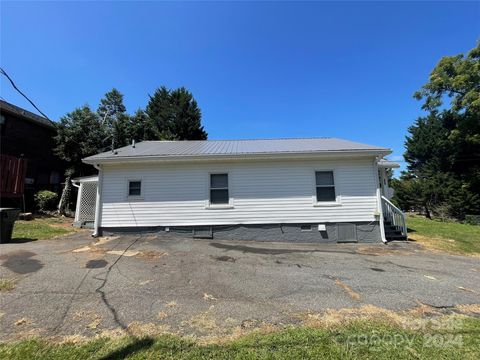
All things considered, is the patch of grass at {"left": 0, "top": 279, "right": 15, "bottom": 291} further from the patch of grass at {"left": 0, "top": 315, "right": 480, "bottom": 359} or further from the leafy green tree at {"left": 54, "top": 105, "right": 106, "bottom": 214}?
the leafy green tree at {"left": 54, "top": 105, "right": 106, "bottom": 214}

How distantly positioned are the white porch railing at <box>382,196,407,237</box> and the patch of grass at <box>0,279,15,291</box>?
37.4ft

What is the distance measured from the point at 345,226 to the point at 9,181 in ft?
53.5

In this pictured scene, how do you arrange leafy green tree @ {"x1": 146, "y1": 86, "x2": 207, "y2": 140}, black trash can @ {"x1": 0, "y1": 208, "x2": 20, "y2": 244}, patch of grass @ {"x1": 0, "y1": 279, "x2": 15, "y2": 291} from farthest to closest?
1. leafy green tree @ {"x1": 146, "y1": 86, "x2": 207, "y2": 140}
2. black trash can @ {"x1": 0, "y1": 208, "x2": 20, "y2": 244}
3. patch of grass @ {"x1": 0, "y1": 279, "x2": 15, "y2": 291}

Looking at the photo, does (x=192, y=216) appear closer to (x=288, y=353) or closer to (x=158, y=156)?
(x=158, y=156)

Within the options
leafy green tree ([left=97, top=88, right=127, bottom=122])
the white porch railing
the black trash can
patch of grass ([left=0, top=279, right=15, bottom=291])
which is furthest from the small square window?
leafy green tree ([left=97, top=88, right=127, bottom=122])

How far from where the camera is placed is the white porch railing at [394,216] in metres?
9.78

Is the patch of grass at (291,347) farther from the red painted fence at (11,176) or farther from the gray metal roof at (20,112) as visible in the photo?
the gray metal roof at (20,112)

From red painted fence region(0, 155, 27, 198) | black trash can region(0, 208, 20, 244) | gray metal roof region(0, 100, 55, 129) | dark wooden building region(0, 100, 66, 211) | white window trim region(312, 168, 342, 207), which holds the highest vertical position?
gray metal roof region(0, 100, 55, 129)

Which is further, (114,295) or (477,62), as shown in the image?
(477,62)

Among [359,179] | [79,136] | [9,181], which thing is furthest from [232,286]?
[79,136]

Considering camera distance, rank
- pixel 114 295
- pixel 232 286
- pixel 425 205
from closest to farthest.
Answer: pixel 114 295, pixel 232 286, pixel 425 205

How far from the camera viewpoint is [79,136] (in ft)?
59.6

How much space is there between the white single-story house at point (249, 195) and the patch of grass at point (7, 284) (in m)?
4.81

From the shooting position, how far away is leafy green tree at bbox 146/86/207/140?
27969 millimetres
